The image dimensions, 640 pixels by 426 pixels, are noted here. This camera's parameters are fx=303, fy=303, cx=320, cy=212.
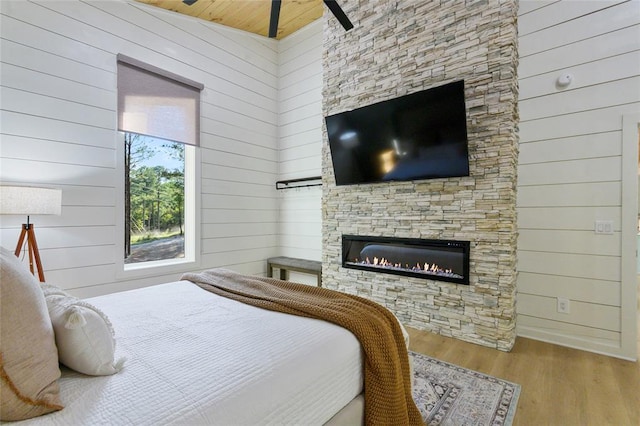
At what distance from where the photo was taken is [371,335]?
4.41ft

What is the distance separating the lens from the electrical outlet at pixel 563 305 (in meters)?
2.58

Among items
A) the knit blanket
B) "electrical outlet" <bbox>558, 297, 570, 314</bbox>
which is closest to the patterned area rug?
the knit blanket

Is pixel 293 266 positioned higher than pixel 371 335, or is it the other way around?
pixel 371 335

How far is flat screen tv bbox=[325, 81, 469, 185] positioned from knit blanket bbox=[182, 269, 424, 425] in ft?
5.37

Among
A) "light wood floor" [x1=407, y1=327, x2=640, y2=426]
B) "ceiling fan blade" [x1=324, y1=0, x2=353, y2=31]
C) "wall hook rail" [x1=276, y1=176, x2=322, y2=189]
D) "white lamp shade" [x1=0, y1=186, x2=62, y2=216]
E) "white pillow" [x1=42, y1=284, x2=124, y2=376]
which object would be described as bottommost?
"light wood floor" [x1=407, y1=327, x2=640, y2=426]

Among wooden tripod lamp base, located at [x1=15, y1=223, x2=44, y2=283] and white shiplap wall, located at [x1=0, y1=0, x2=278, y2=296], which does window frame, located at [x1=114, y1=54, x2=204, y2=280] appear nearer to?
white shiplap wall, located at [x1=0, y1=0, x2=278, y2=296]

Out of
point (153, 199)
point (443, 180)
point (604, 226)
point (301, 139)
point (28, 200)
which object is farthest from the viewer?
point (301, 139)

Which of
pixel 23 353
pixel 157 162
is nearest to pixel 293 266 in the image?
pixel 157 162

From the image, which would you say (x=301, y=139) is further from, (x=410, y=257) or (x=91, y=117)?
(x=91, y=117)

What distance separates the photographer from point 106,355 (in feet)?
3.18

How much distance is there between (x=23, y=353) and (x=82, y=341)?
0.55 feet

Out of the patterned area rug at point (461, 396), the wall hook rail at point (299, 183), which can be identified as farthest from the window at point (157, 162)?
the patterned area rug at point (461, 396)

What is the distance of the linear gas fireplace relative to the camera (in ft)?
8.93

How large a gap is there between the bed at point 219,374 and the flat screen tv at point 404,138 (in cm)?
194
